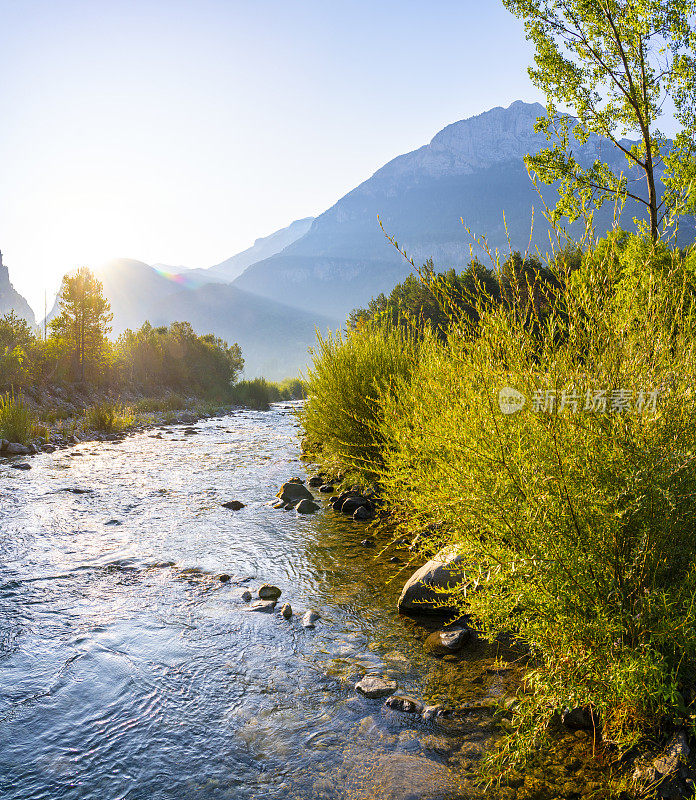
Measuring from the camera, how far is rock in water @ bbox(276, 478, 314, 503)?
397 inches

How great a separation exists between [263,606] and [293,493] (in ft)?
15.3

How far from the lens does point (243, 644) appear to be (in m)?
4.76

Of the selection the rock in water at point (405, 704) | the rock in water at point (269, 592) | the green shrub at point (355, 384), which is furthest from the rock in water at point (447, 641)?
the green shrub at point (355, 384)

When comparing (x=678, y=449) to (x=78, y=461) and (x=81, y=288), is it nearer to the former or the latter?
(x=78, y=461)

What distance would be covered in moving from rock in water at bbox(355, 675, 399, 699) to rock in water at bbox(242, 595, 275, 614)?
1.69m

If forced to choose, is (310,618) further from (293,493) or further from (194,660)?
(293,493)

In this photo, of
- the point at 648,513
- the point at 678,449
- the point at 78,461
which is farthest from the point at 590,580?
the point at 78,461

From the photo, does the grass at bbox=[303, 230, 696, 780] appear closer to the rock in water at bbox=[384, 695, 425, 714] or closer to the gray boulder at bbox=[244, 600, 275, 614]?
the rock in water at bbox=[384, 695, 425, 714]

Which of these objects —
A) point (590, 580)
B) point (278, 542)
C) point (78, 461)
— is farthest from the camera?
point (78, 461)

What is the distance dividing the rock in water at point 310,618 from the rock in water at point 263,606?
A: 425mm

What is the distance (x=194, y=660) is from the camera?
176 inches

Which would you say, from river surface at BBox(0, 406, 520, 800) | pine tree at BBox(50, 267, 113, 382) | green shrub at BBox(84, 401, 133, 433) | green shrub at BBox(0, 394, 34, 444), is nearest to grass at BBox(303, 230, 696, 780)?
river surface at BBox(0, 406, 520, 800)

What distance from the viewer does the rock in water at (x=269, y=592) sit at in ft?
19.1

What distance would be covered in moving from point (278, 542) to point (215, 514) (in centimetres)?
213
